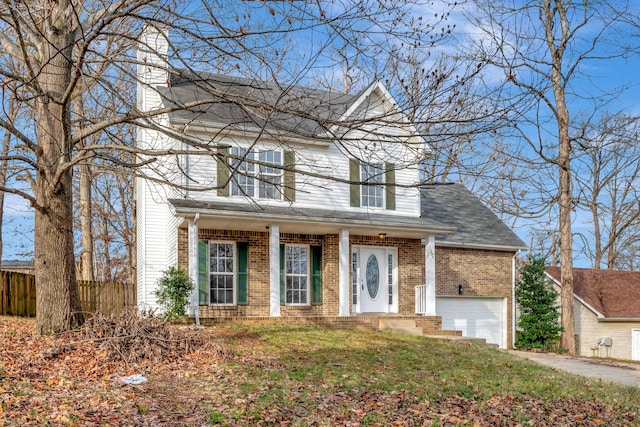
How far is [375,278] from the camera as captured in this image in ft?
66.9

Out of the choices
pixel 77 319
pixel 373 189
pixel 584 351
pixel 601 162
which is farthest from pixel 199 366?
pixel 601 162

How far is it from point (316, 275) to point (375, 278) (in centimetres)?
193

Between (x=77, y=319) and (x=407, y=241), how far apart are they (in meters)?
11.4

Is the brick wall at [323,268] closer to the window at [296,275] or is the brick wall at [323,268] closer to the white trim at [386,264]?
the white trim at [386,264]

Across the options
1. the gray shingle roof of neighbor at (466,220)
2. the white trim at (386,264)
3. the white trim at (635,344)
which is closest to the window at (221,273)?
the white trim at (386,264)

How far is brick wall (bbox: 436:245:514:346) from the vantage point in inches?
862

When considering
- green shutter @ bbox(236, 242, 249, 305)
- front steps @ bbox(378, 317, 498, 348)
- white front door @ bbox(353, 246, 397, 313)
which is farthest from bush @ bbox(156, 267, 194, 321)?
white front door @ bbox(353, 246, 397, 313)

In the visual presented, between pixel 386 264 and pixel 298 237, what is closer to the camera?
pixel 298 237

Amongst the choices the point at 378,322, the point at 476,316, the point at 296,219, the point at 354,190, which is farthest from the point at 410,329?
the point at 476,316

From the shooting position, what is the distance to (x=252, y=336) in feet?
46.1

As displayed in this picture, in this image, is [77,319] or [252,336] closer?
[77,319]

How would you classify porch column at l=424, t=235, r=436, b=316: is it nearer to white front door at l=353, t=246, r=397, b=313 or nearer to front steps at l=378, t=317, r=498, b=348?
front steps at l=378, t=317, r=498, b=348

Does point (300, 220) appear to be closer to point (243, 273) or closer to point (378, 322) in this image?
point (243, 273)

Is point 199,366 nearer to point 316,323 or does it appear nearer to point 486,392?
point 486,392
